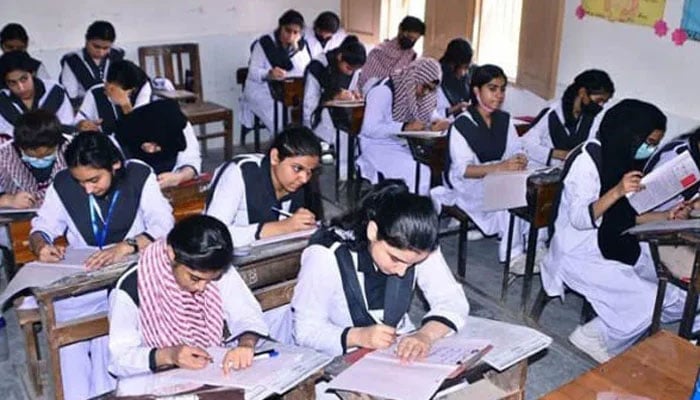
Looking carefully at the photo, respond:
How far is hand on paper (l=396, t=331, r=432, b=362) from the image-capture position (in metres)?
1.99

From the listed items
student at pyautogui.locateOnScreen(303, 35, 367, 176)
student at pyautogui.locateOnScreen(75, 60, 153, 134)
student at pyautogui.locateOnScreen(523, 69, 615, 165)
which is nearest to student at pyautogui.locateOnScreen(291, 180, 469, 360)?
student at pyautogui.locateOnScreen(75, 60, 153, 134)

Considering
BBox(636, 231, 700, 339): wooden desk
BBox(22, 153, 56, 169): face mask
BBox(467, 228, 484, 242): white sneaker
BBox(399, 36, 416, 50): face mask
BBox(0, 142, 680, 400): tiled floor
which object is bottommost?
BBox(0, 142, 680, 400): tiled floor

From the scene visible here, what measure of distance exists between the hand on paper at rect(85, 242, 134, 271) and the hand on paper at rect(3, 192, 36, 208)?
0.72 metres

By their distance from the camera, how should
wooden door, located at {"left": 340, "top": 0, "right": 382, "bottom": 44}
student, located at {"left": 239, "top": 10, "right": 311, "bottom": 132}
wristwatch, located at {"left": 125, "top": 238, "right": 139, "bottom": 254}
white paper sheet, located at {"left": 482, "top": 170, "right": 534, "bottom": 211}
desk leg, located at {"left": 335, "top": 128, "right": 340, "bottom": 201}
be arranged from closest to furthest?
wristwatch, located at {"left": 125, "top": 238, "right": 139, "bottom": 254}
white paper sheet, located at {"left": 482, "top": 170, "right": 534, "bottom": 211}
desk leg, located at {"left": 335, "top": 128, "right": 340, "bottom": 201}
student, located at {"left": 239, "top": 10, "right": 311, "bottom": 132}
wooden door, located at {"left": 340, "top": 0, "right": 382, "bottom": 44}

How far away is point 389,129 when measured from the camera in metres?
5.04

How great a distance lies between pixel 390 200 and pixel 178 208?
1621mm

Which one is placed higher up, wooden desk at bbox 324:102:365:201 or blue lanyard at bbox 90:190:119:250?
blue lanyard at bbox 90:190:119:250

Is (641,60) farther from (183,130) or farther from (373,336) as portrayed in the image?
(373,336)

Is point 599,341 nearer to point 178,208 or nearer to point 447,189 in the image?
point 447,189

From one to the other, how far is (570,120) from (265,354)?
2.86m

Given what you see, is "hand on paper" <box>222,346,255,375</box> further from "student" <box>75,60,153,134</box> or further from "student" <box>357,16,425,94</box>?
"student" <box>357,16,425,94</box>

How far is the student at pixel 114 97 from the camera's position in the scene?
384 centimetres

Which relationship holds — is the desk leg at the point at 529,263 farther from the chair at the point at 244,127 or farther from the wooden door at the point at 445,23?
the chair at the point at 244,127

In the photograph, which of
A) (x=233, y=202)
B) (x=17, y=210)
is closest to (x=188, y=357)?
(x=233, y=202)
